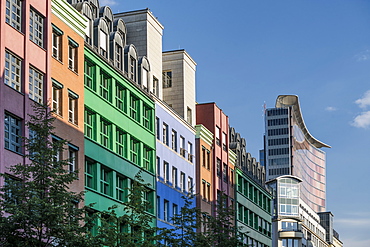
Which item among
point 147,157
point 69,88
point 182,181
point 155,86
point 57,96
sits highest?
point 155,86

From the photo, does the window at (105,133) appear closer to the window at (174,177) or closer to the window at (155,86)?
the window at (155,86)

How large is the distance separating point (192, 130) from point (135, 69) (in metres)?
14.2

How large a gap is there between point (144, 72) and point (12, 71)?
2239cm

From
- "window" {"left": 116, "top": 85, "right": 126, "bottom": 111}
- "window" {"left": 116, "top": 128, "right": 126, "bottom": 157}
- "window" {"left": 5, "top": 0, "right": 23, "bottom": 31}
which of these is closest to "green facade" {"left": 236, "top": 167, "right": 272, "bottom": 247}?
"window" {"left": 116, "top": 128, "right": 126, "bottom": 157}

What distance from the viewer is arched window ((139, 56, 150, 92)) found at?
63.9 m

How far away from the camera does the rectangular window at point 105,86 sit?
56750 mm

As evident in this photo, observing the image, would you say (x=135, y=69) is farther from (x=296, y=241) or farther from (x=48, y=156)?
(x=296, y=241)

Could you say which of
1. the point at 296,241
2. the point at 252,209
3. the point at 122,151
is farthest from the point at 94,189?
the point at 296,241

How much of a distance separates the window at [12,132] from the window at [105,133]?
12525 mm

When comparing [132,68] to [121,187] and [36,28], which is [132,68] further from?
[36,28]

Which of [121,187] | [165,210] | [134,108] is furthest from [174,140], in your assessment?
[121,187]

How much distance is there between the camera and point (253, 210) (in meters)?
97.8

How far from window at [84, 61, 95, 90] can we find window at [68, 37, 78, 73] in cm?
238

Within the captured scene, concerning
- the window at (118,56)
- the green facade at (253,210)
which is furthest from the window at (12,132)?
the green facade at (253,210)
